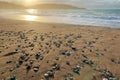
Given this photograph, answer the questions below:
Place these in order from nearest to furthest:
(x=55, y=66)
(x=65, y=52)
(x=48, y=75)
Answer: (x=48, y=75), (x=55, y=66), (x=65, y=52)

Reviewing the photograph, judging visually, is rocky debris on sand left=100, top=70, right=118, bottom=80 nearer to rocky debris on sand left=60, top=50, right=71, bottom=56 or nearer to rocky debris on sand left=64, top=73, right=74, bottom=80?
rocky debris on sand left=64, top=73, right=74, bottom=80

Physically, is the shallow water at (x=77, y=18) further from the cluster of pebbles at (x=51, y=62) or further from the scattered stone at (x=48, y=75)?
the scattered stone at (x=48, y=75)

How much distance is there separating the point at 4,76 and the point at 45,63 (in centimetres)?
149

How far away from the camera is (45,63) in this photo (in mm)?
5625

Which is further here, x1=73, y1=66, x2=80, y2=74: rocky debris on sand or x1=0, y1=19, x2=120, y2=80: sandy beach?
x1=73, y1=66, x2=80, y2=74: rocky debris on sand

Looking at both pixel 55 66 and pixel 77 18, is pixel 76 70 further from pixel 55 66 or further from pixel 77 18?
pixel 77 18

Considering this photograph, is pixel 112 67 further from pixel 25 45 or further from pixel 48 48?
pixel 25 45

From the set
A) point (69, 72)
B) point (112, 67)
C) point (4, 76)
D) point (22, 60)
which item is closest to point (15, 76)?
point (4, 76)

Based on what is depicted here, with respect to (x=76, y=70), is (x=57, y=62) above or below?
above

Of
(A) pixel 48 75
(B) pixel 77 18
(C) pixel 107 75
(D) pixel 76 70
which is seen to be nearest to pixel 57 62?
(D) pixel 76 70

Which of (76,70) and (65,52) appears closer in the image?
(76,70)

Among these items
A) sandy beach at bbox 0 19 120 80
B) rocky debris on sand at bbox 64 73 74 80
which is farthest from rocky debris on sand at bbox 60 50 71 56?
rocky debris on sand at bbox 64 73 74 80

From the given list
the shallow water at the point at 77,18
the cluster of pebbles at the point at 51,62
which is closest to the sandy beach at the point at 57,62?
the cluster of pebbles at the point at 51,62

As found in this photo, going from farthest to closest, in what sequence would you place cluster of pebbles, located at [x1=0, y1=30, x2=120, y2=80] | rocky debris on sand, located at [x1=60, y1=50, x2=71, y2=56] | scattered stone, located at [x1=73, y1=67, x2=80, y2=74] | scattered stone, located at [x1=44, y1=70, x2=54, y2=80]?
1. rocky debris on sand, located at [x1=60, y1=50, x2=71, y2=56]
2. scattered stone, located at [x1=73, y1=67, x2=80, y2=74]
3. cluster of pebbles, located at [x1=0, y1=30, x2=120, y2=80]
4. scattered stone, located at [x1=44, y1=70, x2=54, y2=80]
